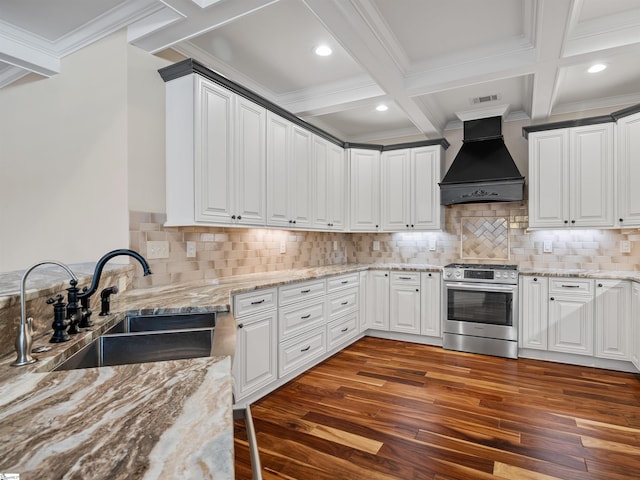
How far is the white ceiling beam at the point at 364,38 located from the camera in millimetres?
2234

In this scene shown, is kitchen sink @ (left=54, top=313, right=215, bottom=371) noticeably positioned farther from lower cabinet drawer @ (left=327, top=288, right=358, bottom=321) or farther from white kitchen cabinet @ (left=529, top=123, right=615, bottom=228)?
white kitchen cabinet @ (left=529, top=123, right=615, bottom=228)

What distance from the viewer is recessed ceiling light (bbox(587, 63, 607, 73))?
3.13 metres

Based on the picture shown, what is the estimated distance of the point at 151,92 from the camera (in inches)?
104

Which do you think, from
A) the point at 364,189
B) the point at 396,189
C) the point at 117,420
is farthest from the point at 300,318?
the point at 117,420

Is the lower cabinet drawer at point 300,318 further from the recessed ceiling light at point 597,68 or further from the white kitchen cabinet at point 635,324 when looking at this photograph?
the recessed ceiling light at point 597,68

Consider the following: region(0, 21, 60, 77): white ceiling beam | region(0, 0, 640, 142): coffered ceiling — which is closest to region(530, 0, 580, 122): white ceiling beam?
region(0, 0, 640, 142): coffered ceiling

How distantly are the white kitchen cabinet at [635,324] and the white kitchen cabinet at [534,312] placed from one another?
0.64 m

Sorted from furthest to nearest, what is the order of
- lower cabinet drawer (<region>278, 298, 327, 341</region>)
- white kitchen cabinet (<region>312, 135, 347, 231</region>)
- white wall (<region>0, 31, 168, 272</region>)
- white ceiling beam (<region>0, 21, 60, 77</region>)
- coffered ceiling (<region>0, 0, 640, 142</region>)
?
white kitchen cabinet (<region>312, 135, 347, 231</region>)
lower cabinet drawer (<region>278, 298, 327, 341</region>)
white ceiling beam (<region>0, 21, 60, 77</region>)
white wall (<region>0, 31, 168, 272</region>)
coffered ceiling (<region>0, 0, 640, 142</region>)

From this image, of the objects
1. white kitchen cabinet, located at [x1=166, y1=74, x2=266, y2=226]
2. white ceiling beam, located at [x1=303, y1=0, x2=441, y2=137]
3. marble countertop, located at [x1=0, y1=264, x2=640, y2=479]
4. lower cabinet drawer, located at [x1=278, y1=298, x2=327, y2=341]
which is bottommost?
lower cabinet drawer, located at [x1=278, y1=298, x2=327, y2=341]

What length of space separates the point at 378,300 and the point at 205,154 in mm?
2771

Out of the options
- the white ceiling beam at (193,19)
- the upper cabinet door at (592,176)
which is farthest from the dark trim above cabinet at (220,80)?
the upper cabinet door at (592,176)

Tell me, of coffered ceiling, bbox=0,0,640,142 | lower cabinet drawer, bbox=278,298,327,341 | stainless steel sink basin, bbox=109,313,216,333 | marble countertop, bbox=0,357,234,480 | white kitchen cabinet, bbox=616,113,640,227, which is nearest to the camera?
marble countertop, bbox=0,357,234,480

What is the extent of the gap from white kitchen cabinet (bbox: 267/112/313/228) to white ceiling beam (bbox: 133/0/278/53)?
0.97 meters

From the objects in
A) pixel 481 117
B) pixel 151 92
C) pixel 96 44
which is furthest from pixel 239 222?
pixel 481 117
